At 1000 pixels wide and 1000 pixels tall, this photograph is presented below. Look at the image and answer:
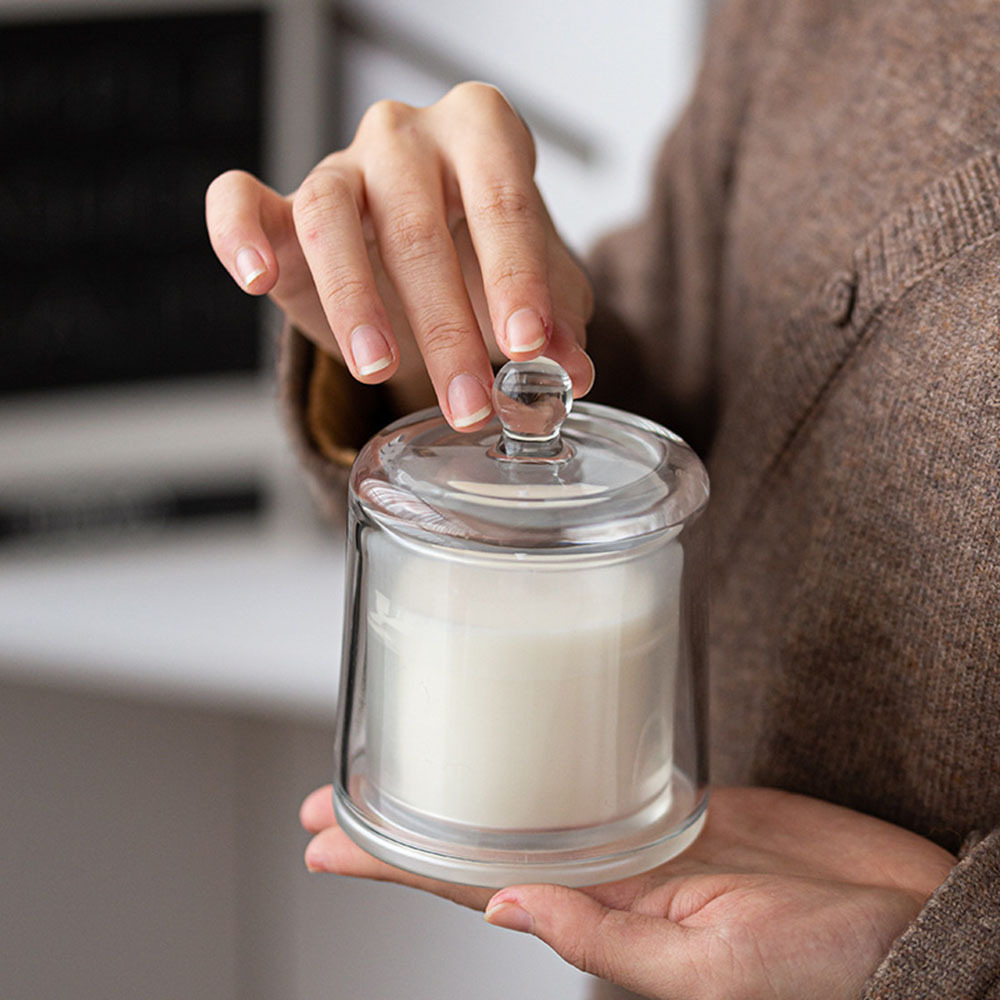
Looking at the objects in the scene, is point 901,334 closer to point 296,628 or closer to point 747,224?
point 747,224

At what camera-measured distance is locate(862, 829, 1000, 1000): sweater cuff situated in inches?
18.1

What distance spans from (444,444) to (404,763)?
132 mm

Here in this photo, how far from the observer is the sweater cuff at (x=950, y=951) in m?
0.46

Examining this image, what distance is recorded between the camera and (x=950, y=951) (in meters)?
0.47

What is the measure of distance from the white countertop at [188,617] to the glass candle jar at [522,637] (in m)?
0.94

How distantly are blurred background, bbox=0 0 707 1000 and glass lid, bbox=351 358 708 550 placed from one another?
3.09 ft

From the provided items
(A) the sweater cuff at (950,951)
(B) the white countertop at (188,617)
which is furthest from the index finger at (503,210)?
(B) the white countertop at (188,617)

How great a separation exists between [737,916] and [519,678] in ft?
0.40

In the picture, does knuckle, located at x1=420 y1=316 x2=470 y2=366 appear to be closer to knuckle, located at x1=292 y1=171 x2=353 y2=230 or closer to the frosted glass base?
knuckle, located at x1=292 y1=171 x2=353 y2=230

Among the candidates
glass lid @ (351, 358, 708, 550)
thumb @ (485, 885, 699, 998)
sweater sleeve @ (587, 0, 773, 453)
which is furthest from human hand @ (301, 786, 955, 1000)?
sweater sleeve @ (587, 0, 773, 453)

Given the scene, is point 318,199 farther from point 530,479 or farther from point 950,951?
point 950,951

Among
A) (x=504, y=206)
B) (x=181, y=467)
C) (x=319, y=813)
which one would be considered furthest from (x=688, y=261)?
(x=181, y=467)

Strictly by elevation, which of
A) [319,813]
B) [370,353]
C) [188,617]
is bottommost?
[188,617]

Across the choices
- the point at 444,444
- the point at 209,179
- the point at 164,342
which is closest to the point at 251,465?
the point at 164,342
